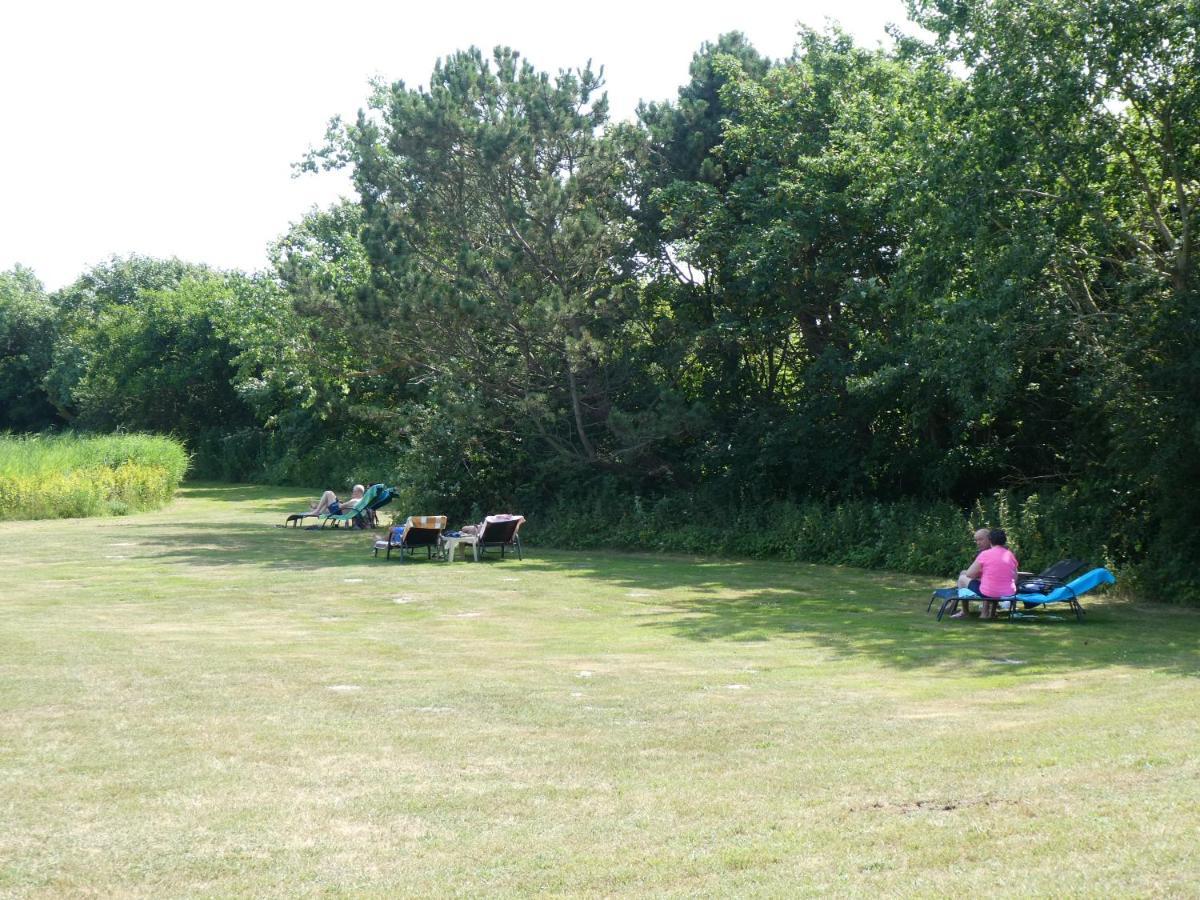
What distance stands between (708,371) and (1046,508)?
8.41 meters

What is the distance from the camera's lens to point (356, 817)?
5.22 metres

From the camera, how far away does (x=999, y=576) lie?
42.7 ft

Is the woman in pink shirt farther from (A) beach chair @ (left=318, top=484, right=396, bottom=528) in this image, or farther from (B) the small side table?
(A) beach chair @ (left=318, top=484, right=396, bottom=528)

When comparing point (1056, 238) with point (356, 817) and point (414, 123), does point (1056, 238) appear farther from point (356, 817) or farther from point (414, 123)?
point (356, 817)

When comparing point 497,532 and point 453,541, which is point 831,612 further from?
point 453,541

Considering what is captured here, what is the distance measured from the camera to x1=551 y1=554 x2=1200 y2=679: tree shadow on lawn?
10.5 m

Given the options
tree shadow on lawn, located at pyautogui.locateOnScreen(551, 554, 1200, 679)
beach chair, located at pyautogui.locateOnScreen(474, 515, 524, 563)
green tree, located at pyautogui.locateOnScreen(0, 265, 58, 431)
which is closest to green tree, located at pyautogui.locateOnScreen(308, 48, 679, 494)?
beach chair, located at pyautogui.locateOnScreen(474, 515, 524, 563)

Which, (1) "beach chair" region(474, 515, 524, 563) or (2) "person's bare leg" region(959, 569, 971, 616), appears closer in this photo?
(2) "person's bare leg" region(959, 569, 971, 616)

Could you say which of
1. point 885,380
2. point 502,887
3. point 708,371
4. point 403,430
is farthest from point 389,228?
point 502,887

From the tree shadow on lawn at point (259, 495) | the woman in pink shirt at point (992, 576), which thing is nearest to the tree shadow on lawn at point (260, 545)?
the tree shadow on lawn at point (259, 495)

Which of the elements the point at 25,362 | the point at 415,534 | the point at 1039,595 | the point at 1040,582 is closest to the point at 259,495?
the point at 415,534

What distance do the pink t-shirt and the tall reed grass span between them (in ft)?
73.2

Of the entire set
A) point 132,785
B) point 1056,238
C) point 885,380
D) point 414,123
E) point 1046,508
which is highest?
point 414,123

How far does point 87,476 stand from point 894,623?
75.8ft
